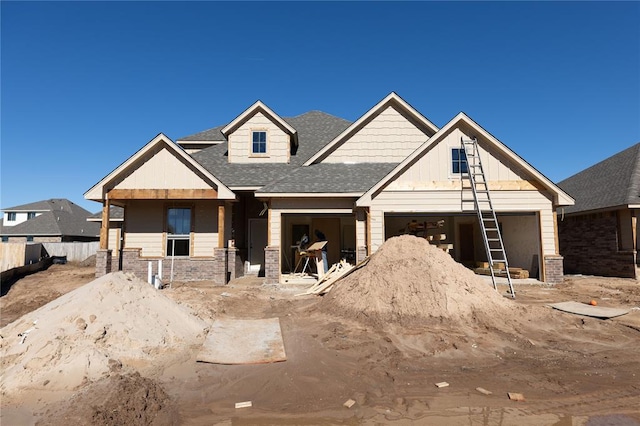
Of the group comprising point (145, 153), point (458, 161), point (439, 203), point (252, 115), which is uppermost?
point (252, 115)

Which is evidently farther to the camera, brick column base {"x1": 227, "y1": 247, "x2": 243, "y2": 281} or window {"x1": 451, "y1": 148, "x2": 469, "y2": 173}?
brick column base {"x1": 227, "y1": 247, "x2": 243, "y2": 281}

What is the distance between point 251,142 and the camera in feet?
57.9

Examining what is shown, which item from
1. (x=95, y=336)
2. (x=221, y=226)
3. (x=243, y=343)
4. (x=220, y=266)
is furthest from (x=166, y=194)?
(x=243, y=343)

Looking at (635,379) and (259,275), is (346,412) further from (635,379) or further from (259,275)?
(259,275)

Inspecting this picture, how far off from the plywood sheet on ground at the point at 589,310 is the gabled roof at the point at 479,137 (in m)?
5.59

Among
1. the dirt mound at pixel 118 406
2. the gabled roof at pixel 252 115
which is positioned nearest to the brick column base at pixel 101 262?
the gabled roof at pixel 252 115

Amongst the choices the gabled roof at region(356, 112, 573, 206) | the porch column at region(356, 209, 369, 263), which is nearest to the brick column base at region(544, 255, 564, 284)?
the gabled roof at region(356, 112, 573, 206)

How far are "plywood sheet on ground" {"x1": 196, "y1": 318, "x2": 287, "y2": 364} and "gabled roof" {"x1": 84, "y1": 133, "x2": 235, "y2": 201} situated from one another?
7125 millimetres

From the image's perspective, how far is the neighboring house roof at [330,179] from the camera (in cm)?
1398

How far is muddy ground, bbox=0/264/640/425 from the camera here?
3998 millimetres

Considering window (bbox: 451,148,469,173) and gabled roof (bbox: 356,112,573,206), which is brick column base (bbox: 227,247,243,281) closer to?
gabled roof (bbox: 356,112,573,206)

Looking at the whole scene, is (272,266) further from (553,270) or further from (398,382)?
(553,270)

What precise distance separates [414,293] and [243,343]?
4067 millimetres

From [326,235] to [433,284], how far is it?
9798 millimetres
